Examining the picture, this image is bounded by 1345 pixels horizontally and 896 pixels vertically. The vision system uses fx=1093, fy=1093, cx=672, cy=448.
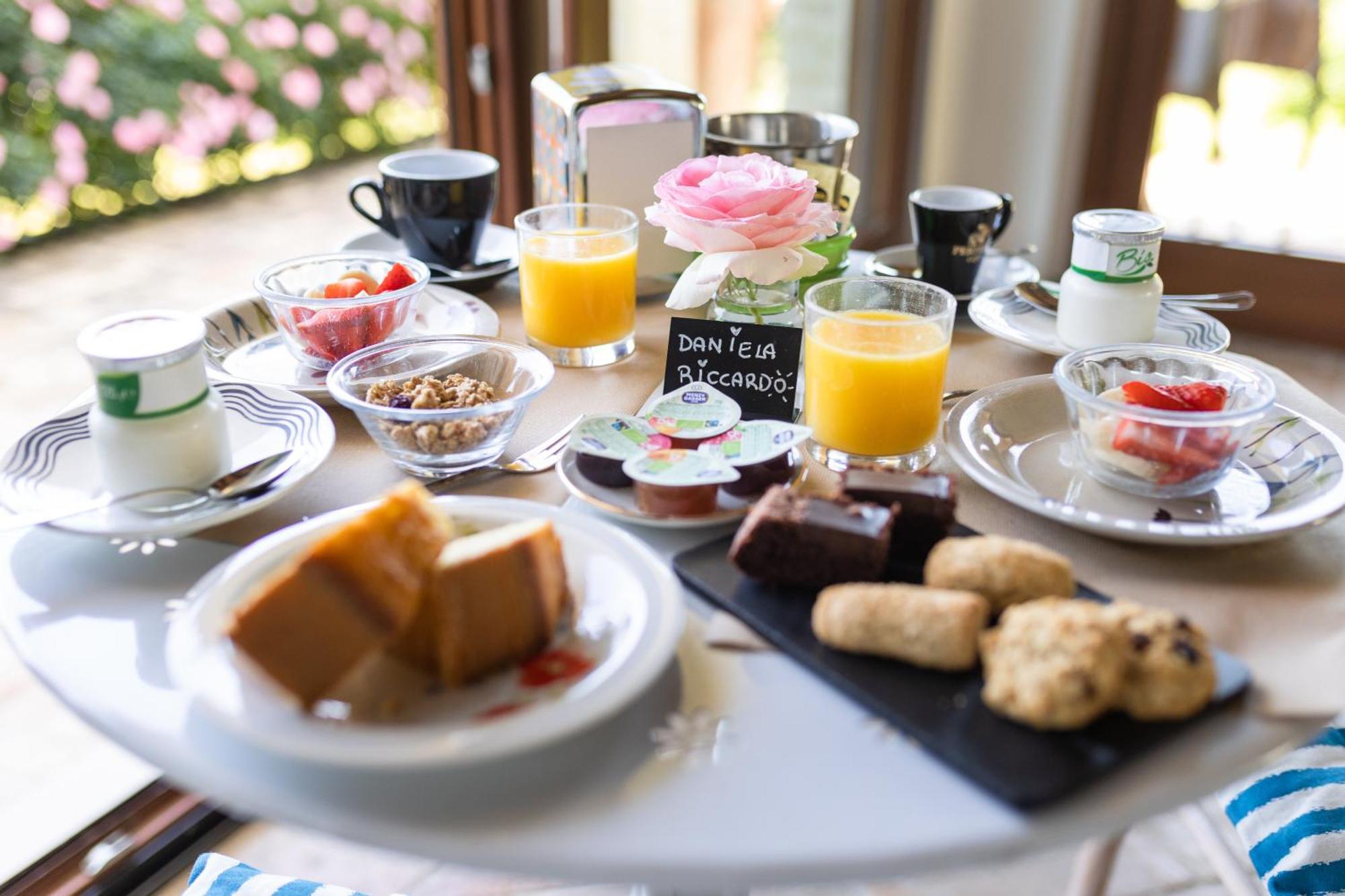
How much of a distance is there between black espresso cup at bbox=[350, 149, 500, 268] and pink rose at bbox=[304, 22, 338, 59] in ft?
3.75

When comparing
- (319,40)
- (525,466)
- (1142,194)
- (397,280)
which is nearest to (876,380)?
(525,466)

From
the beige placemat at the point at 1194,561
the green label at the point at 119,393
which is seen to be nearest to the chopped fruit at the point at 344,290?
the beige placemat at the point at 1194,561

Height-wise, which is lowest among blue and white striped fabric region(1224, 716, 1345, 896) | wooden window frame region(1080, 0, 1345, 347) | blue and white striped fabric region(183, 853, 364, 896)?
blue and white striped fabric region(183, 853, 364, 896)

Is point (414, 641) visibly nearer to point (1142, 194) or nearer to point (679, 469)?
point (679, 469)

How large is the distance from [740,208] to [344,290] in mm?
478

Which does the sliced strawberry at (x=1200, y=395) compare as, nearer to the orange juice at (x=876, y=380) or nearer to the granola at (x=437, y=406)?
the orange juice at (x=876, y=380)

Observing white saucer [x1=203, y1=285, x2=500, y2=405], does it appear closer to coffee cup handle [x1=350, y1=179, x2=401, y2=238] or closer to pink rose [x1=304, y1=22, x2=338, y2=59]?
coffee cup handle [x1=350, y1=179, x2=401, y2=238]

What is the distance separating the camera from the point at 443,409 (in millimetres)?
1040

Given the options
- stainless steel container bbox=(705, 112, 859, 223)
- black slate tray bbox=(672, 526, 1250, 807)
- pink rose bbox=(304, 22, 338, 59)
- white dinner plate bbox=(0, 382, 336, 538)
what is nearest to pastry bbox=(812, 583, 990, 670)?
black slate tray bbox=(672, 526, 1250, 807)

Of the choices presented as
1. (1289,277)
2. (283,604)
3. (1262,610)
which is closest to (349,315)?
(283,604)

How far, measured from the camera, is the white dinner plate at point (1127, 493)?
3.02 ft

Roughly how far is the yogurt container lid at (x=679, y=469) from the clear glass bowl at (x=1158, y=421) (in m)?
0.33

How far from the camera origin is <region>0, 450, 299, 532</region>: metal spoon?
2.89 ft

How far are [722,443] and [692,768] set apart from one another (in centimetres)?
37
